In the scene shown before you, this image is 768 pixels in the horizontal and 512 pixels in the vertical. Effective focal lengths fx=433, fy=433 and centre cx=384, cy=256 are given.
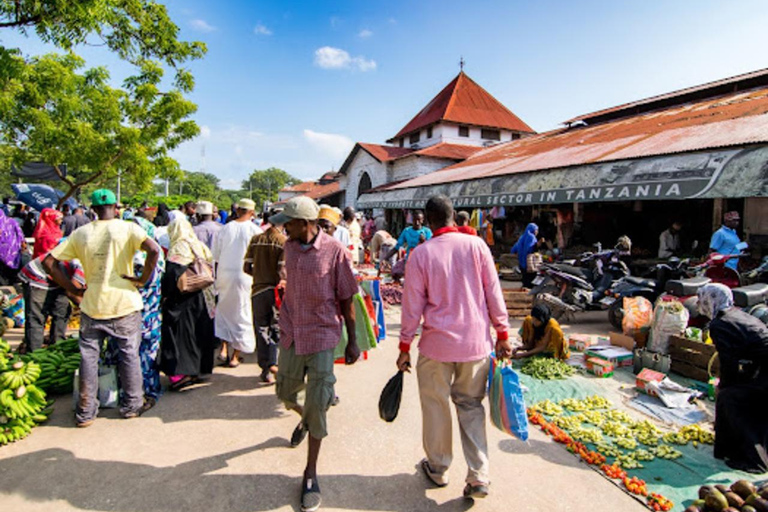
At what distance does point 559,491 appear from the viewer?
280 centimetres

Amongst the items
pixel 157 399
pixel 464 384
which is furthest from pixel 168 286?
pixel 464 384

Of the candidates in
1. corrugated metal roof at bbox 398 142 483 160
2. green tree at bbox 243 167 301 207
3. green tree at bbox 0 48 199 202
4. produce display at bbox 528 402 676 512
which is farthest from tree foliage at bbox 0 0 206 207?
green tree at bbox 243 167 301 207

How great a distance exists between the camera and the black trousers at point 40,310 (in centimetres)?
479

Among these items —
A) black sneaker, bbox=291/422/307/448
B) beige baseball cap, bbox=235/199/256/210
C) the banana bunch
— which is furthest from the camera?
beige baseball cap, bbox=235/199/256/210

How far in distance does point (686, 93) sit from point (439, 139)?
14.3 meters

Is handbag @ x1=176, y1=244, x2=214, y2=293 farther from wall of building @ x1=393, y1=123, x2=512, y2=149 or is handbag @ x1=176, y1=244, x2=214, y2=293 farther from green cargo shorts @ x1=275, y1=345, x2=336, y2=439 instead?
wall of building @ x1=393, y1=123, x2=512, y2=149

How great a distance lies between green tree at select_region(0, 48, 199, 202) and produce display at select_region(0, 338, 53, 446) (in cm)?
989

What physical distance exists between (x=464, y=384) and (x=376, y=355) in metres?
3.03

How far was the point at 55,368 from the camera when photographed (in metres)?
4.11

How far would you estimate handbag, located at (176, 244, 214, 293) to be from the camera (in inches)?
160

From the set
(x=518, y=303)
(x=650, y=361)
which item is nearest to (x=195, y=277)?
(x=650, y=361)

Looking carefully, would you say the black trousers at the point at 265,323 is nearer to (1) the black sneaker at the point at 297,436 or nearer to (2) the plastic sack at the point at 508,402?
(1) the black sneaker at the point at 297,436

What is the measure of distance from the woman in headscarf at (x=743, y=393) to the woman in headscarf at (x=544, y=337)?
205cm

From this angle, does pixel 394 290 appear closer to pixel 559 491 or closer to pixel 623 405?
pixel 623 405
